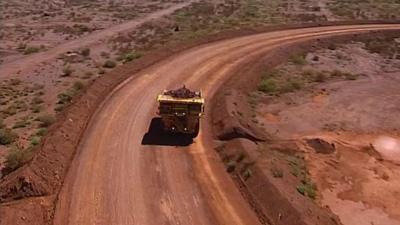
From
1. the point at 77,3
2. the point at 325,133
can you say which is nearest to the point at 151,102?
the point at 325,133

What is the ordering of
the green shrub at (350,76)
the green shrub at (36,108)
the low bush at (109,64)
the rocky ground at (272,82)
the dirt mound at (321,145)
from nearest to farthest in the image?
the rocky ground at (272,82), the dirt mound at (321,145), the green shrub at (36,108), the green shrub at (350,76), the low bush at (109,64)

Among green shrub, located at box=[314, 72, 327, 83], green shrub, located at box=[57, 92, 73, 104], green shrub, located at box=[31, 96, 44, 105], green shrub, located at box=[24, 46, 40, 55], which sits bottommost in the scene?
green shrub, located at box=[314, 72, 327, 83]

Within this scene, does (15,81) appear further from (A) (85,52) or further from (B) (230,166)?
(B) (230,166)

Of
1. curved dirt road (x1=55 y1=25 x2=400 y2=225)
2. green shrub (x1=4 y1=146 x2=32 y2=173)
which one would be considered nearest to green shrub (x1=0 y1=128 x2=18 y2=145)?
green shrub (x1=4 y1=146 x2=32 y2=173)

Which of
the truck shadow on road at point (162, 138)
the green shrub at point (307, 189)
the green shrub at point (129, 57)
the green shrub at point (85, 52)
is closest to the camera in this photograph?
the green shrub at point (307, 189)

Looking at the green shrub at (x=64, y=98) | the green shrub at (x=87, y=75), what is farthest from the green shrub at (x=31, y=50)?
the green shrub at (x=64, y=98)

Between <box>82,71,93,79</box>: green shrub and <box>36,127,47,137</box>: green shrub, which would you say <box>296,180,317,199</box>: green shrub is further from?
<box>82,71,93,79</box>: green shrub

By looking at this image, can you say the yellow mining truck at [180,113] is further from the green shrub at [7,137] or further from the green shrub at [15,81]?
the green shrub at [15,81]
